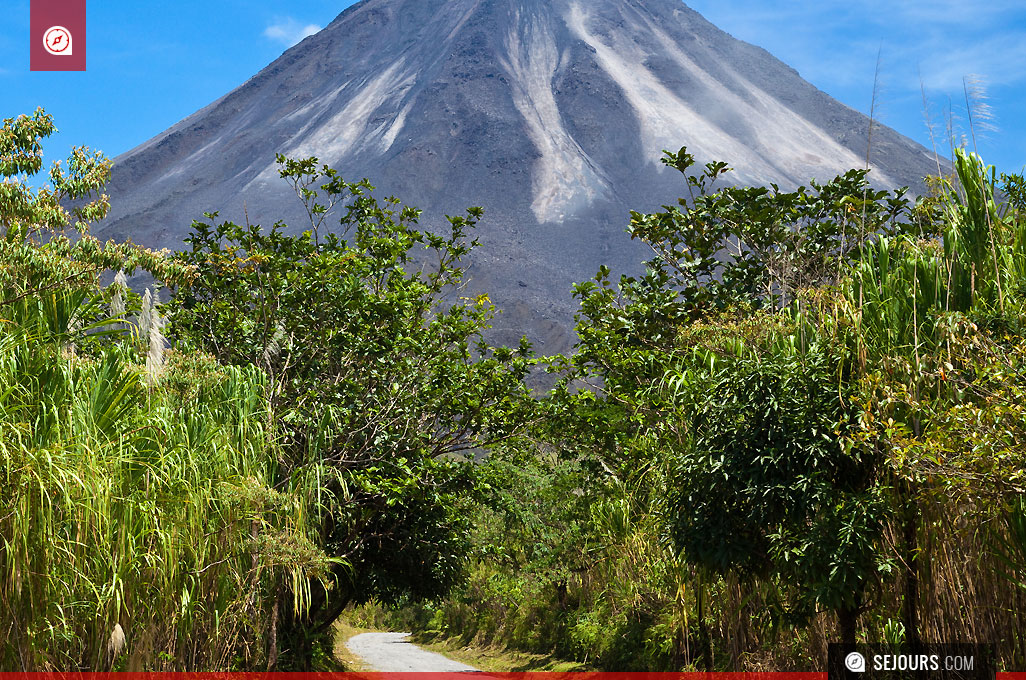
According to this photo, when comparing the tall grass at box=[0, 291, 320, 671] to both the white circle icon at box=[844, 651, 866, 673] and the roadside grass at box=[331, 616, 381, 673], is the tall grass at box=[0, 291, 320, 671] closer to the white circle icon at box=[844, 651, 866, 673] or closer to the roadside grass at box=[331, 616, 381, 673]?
the white circle icon at box=[844, 651, 866, 673]

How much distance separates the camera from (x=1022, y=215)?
685cm

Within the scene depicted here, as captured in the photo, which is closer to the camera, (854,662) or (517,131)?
(854,662)

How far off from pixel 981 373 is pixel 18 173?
8.34 meters

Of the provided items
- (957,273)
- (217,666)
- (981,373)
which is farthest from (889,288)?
(217,666)

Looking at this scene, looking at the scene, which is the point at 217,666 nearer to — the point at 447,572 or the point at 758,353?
the point at 758,353

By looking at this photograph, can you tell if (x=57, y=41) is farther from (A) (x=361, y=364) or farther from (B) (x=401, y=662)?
(B) (x=401, y=662)

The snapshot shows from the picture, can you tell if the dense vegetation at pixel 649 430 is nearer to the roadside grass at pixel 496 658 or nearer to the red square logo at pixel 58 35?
the red square logo at pixel 58 35

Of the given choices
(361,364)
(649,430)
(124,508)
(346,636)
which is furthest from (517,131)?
(124,508)

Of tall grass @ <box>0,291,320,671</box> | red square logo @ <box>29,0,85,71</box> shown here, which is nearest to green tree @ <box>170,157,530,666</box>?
tall grass @ <box>0,291,320,671</box>

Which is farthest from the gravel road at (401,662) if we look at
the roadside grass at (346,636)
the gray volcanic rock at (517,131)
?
the gray volcanic rock at (517,131)

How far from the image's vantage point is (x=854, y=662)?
7062mm

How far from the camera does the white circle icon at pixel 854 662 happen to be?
704 cm

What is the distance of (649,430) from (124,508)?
668cm

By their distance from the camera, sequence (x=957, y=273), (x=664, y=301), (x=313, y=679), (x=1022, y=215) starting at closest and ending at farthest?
(x=957, y=273), (x=1022, y=215), (x=664, y=301), (x=313, y=679)
